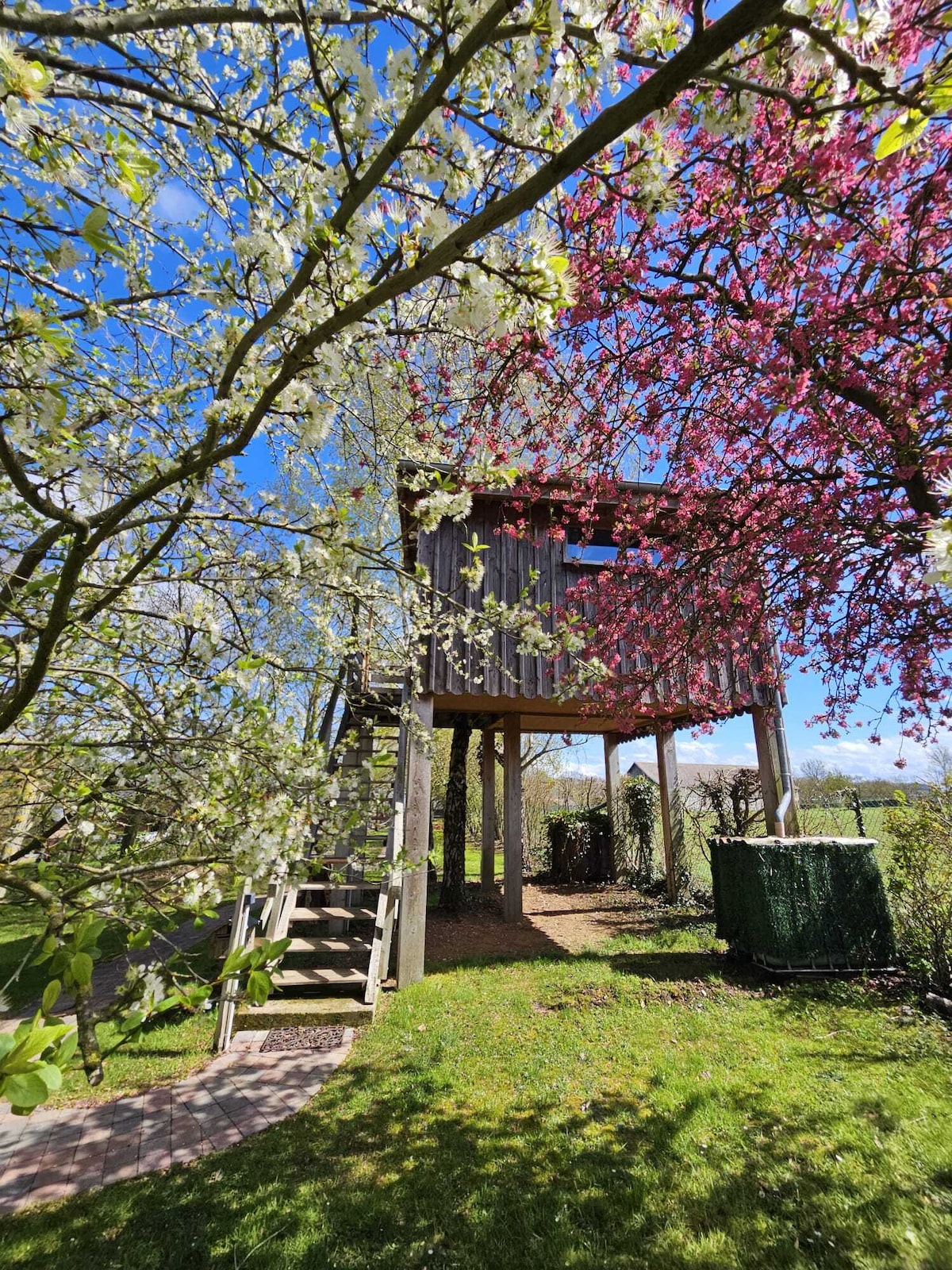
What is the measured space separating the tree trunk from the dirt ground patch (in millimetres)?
366

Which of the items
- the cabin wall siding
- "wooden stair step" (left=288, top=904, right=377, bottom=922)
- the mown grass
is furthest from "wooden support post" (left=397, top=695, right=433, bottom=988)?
the mown grass

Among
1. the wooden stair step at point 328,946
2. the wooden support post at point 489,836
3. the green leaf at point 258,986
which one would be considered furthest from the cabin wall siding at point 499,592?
the green leaf at point 258,986

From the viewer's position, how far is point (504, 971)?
293 inches

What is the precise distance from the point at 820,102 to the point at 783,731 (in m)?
8.64

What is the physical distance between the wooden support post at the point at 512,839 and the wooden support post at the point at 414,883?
2.99 metres

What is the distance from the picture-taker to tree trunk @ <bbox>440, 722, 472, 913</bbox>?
38.3 feet

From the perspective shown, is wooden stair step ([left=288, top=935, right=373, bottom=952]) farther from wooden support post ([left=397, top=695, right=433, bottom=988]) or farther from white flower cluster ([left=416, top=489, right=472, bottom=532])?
white flower cluster ([left=416, top=489, right=472, bottom=532])

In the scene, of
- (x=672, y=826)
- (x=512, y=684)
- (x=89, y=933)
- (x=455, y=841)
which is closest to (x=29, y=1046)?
(x=89, y=933)

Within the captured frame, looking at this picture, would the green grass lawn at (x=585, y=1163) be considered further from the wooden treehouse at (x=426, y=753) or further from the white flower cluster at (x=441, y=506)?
the white flower cluster at (x=441, y=506)

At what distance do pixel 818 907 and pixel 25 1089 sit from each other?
7717 millimetres

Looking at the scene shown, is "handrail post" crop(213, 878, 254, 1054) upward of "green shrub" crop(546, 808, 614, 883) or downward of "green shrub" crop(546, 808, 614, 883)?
downward

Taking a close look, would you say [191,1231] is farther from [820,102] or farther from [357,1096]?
[820,102]

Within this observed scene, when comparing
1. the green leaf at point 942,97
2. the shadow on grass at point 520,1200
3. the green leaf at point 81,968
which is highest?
the green leaf at point 942,97

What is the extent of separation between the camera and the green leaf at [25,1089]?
0.83 meters
